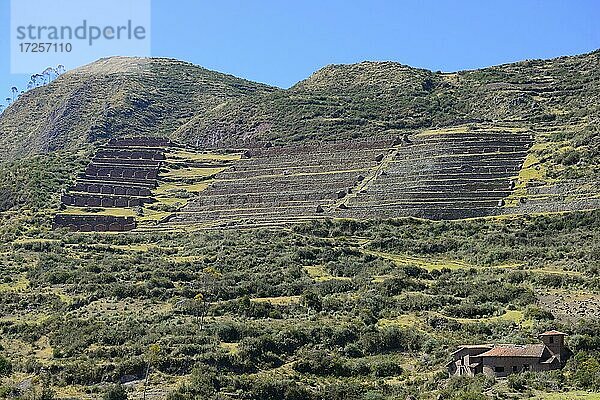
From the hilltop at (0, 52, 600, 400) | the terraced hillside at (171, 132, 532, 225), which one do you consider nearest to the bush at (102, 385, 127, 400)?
the hilltop at (0, 52, 600, 400)

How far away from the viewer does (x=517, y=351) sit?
3005 cm

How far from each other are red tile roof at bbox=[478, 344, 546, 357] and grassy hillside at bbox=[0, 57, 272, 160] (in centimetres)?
8926

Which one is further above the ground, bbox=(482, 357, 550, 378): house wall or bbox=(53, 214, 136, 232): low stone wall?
bbox=(53, 214, 136, 232): low stone wall

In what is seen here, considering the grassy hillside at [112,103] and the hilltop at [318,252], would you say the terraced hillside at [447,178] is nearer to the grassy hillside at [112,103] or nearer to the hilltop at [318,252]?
the hilltop at [318,252]

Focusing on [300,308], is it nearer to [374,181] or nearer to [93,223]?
[374,181]

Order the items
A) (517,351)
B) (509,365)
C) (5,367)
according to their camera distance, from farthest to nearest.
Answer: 1. (5,367)
2. (517,351)
3. (509,365)

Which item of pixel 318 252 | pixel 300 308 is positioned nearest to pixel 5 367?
pixel 300 308

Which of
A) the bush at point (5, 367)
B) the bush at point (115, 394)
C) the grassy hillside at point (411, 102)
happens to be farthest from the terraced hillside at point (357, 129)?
the bush at point (115, 394)

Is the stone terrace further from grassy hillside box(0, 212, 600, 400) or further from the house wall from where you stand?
the house wall

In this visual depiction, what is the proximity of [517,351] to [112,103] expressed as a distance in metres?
110

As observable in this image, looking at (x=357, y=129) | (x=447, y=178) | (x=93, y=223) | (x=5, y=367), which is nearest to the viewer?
(x=5, y=367)

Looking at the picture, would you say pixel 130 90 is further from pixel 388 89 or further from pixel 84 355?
pixel 84 355

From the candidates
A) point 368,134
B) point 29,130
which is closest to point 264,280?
point 368,134

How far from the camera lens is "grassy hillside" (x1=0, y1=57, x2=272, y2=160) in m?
123
